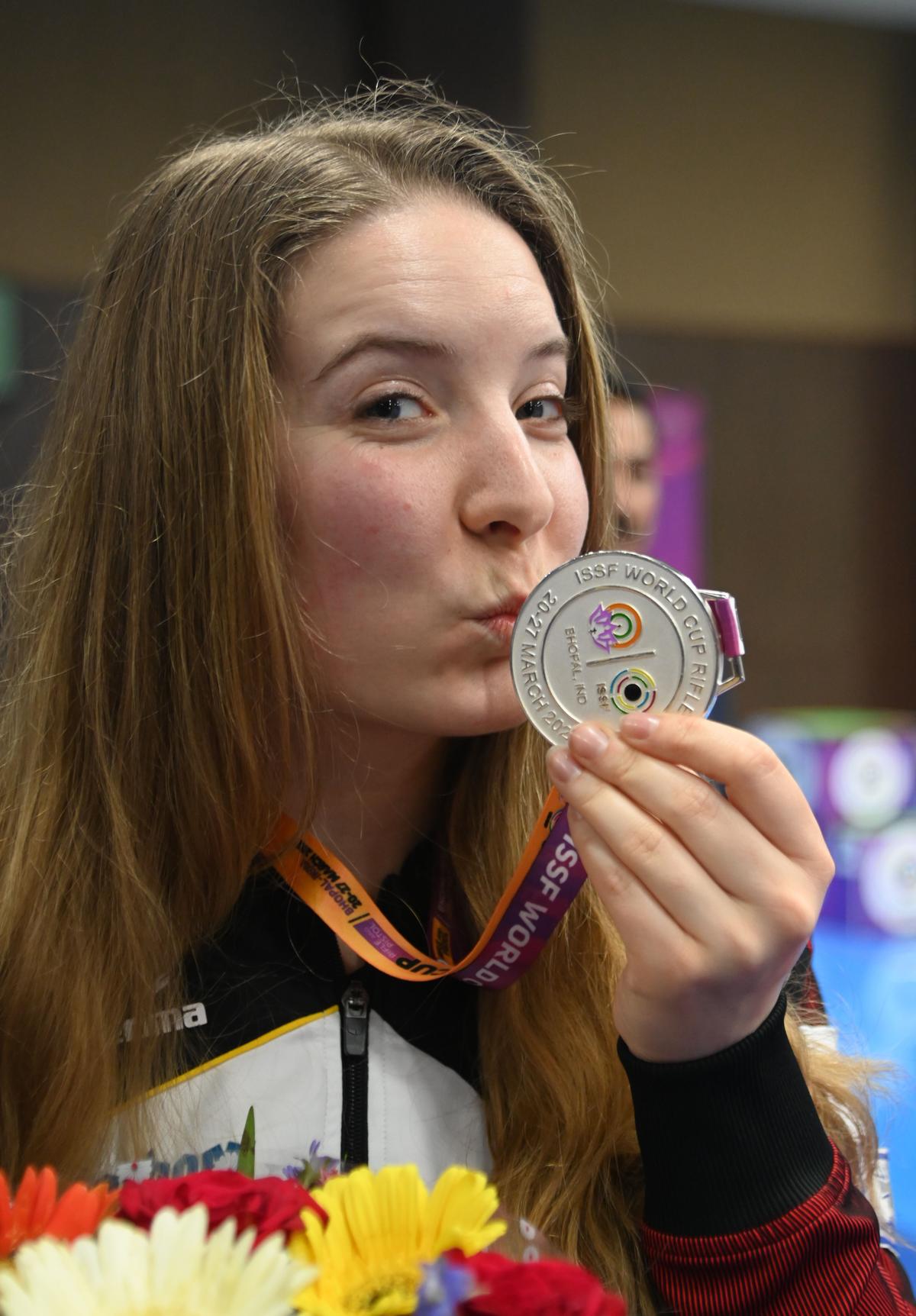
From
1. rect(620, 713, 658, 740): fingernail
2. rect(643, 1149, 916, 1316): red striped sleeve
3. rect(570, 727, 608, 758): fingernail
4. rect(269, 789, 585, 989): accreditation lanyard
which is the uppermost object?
rect(620, 713, 658, 740): fingernail

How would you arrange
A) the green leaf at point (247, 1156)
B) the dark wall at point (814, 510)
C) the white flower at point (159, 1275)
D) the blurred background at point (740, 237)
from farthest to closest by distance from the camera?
the dark wall at point (814, 510), the blurred background at point (740, 237), the green leaf at point (247, 1156), the white flower at point (159, 1275)

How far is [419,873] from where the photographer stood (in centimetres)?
150

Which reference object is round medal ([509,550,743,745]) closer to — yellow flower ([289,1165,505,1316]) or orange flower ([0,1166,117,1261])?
yellow flower ([289,1165,505,1316])

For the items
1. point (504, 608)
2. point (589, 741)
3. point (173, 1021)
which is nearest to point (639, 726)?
point (589, 741)

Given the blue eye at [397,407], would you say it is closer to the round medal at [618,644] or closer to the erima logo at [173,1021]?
the round medal at [618,644]

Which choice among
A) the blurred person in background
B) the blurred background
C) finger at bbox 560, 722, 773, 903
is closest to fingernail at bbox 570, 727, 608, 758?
finger at bbox 560, 722, 773, 903

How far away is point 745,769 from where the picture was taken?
103cm

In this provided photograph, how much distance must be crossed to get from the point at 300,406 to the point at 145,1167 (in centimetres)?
75

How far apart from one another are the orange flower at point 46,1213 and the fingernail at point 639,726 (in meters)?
0.52

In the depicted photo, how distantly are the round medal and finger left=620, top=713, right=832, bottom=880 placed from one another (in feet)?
0.23

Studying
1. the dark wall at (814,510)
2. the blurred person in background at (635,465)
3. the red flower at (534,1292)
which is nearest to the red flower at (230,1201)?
the red flower at (534,1292)

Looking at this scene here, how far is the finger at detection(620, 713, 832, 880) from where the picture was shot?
103cm

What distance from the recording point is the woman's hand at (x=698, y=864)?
40.6 inches

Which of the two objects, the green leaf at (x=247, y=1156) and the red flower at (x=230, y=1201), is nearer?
the red flower at (x=230, y=1201)
